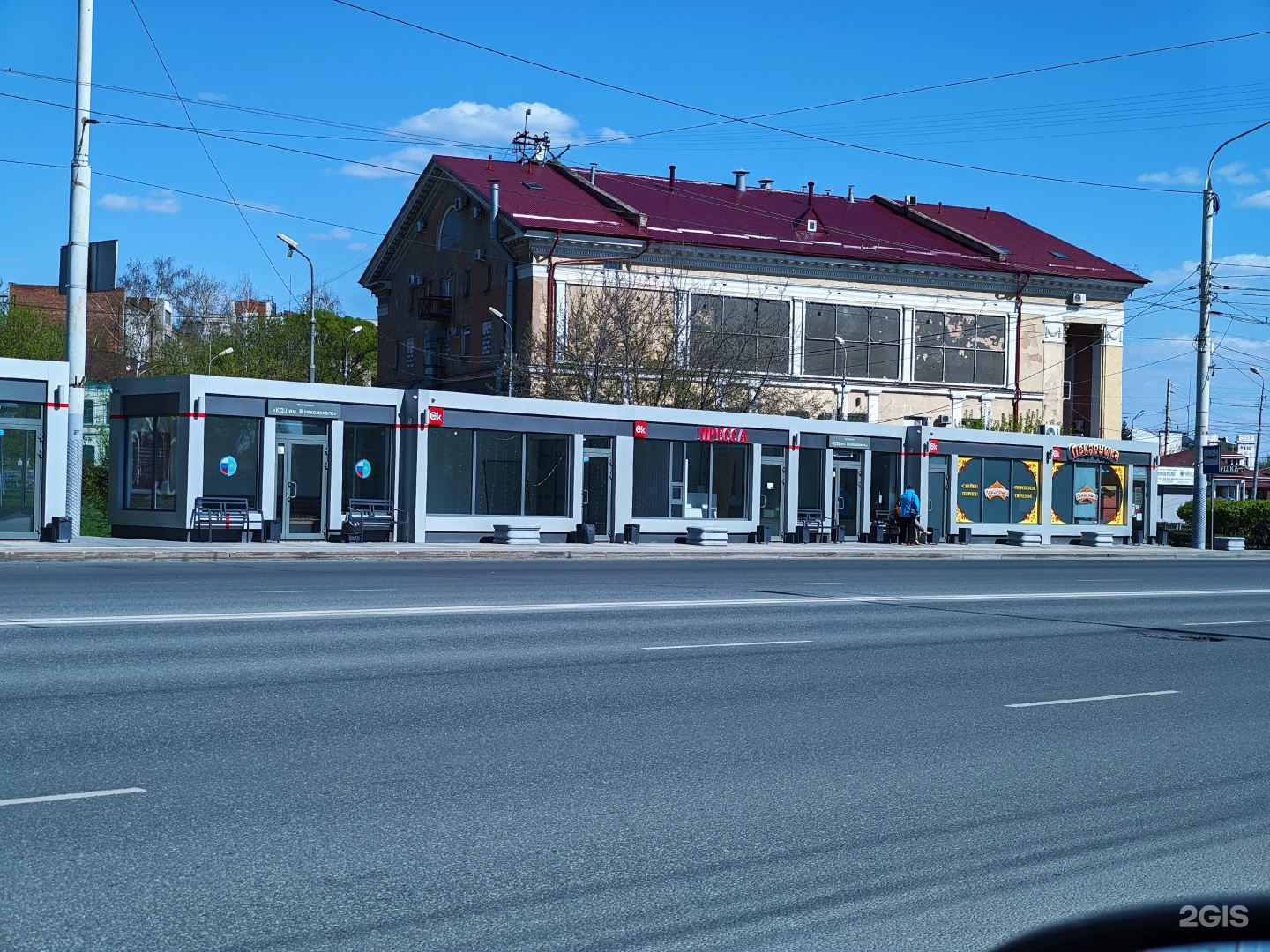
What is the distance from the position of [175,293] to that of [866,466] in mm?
36533

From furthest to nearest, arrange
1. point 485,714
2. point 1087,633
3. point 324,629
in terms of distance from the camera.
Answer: point 1087,633, point 324,629, point 485,714

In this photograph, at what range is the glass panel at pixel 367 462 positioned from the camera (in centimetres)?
3116

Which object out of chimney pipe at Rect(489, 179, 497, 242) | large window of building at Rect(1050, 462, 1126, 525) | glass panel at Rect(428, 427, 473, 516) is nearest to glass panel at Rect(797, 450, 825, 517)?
large window of building at Rect(1050, 462, 1126, 525)

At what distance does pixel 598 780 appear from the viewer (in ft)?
22.9

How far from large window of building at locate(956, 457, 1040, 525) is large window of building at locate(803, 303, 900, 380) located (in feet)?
37.2

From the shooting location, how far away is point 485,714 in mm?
8797

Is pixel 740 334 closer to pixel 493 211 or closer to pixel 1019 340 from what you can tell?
pixel 493 211

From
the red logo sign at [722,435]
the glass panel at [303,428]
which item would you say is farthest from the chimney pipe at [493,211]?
the glass panel at [303,428]

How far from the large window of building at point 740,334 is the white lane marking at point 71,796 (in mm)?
40853

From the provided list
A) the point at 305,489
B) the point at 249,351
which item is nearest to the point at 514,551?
the point at 305,489

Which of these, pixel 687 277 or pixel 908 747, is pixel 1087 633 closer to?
pixel 908 747

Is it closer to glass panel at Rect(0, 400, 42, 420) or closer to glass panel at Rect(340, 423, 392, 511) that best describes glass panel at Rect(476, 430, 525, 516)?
glass panel at Rect(340, 423, 392, 511)

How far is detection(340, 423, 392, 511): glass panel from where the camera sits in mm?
31156

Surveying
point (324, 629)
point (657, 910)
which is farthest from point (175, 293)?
point (657, 910)
